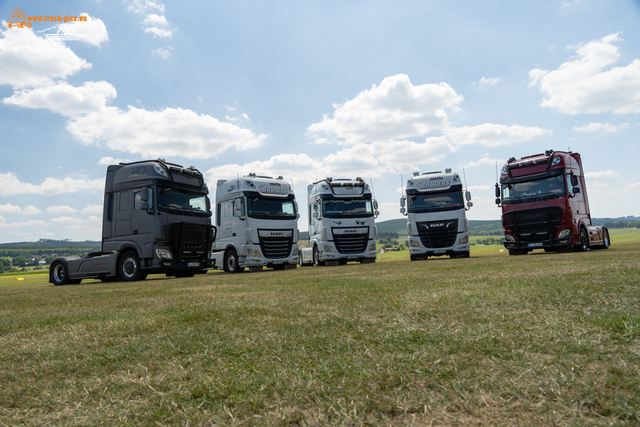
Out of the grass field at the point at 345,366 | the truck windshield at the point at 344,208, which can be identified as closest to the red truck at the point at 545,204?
the truck windshield at the point at 344,208

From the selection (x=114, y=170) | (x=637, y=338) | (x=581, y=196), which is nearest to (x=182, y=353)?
(x=637, y=338)

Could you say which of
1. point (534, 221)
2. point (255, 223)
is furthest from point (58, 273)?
point (534, 221)

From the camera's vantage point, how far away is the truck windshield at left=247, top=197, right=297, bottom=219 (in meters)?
15.9

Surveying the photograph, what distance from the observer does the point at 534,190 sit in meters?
15.9

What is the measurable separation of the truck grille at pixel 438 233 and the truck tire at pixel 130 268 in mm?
11197

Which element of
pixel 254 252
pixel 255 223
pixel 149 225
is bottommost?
pixel 254 252

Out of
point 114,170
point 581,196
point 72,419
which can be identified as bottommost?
point 72,419

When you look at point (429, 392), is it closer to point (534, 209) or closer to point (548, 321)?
point (548, 321)

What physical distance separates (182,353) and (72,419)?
0.92m

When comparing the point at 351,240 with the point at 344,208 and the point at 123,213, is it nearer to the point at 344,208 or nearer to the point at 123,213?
the point at 344,208

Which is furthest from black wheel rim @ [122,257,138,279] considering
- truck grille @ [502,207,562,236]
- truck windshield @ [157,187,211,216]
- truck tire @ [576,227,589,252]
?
truck tire @ [576,227,589,252]

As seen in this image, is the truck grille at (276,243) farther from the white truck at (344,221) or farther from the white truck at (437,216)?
the white truck at (437,216)

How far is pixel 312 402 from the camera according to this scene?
5.69 feet

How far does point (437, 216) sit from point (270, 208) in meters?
7.15
